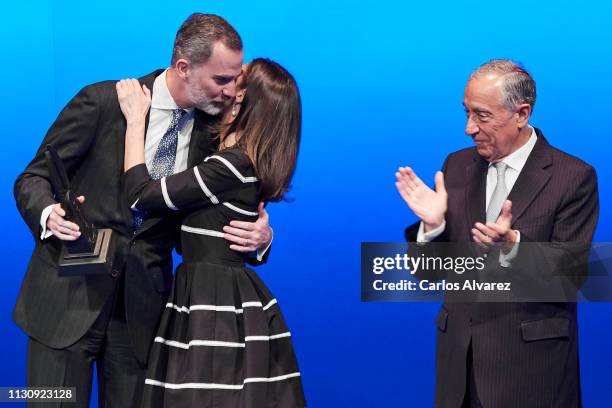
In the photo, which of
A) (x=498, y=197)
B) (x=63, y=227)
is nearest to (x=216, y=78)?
(x=63, y=227)

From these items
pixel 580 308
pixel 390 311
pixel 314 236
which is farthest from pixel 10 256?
pixel 580 308

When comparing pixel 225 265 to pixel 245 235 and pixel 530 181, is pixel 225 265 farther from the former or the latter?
pixel 530 181

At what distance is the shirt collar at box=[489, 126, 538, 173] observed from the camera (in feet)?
9.34

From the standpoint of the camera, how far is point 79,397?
112 inches

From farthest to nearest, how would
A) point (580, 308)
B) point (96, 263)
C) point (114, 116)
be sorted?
point (580, 308), point (114, 116), point (96, 263)

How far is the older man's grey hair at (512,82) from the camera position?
286 centimetres

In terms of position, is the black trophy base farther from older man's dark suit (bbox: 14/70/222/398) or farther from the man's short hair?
the man's short hair

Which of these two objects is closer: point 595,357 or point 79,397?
point 79,397

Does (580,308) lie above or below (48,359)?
above

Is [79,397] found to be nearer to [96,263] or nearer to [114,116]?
[96,263]

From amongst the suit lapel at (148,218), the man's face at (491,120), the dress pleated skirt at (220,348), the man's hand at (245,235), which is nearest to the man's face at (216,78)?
the suit lapel at (148,218)

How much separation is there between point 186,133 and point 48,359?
2.47 feet

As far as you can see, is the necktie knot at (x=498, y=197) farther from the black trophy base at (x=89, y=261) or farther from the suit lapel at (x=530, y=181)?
the black trophy base at (x=89, y=261)

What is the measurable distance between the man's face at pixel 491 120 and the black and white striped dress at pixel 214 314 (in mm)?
659
